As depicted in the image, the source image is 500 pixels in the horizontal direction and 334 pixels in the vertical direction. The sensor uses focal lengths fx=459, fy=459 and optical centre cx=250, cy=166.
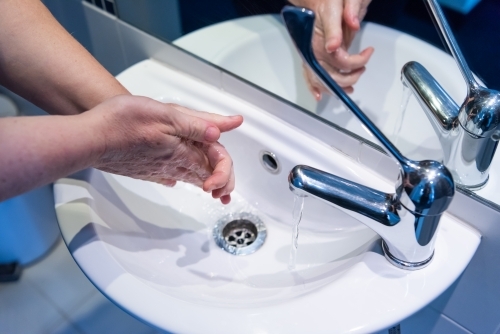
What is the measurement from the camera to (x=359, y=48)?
2.02ft

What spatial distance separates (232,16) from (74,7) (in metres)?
0.35

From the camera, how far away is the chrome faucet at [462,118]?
0.41m

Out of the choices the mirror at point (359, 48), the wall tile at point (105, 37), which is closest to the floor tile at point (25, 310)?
the wall tile at point (105, 37)

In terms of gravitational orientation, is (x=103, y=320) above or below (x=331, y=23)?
below

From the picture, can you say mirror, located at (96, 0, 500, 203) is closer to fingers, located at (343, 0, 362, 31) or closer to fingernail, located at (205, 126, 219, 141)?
fingers, located at (343, 0, 362, 31)

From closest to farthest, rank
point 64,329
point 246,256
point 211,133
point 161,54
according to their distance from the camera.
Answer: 1. point 211,133
2. point 246,256
3. point 161,54
4. point 64,329

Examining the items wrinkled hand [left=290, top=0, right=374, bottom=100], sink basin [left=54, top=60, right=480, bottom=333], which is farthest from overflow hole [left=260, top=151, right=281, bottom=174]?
wrinkled hand [left=290, top=0, right=374, bottom=100]

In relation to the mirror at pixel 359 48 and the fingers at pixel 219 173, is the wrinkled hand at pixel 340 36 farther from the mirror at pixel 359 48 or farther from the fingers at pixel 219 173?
the fingers at pixel 219 173

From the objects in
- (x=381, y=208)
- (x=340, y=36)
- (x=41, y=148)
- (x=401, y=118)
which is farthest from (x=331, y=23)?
(x=41, y=148)

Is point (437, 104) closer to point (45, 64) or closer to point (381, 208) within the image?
point (381, 208)

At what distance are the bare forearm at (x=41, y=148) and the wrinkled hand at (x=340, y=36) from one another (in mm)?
298

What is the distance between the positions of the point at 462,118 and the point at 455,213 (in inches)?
4.4

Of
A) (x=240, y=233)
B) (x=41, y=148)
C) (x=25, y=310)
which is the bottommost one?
(x=25, y=310)

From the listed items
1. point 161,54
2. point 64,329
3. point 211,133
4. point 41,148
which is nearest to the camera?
point 41,148
